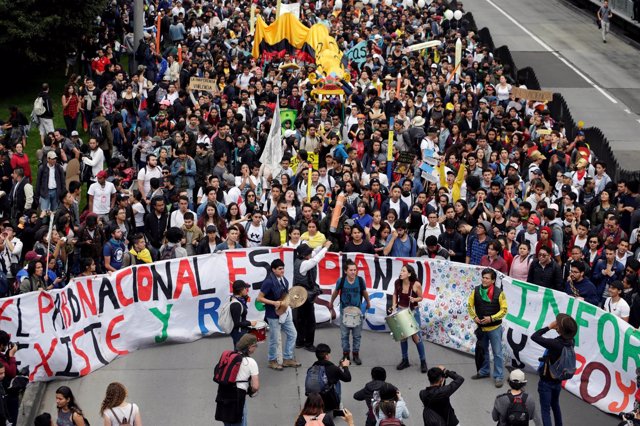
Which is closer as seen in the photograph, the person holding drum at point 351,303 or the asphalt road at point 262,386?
the asphalt road at point 262,386

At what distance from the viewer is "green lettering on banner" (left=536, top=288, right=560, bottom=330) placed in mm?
14250

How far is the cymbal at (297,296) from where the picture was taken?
46.2 ft

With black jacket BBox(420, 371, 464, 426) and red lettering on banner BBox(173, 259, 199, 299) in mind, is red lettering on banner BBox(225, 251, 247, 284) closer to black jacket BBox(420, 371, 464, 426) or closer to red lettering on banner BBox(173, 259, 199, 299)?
red lettering on banner BBox(173, 259, 199, 299)

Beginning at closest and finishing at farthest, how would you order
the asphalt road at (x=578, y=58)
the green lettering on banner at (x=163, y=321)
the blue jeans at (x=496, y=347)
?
the blue jeans at (x=496, y=347) < the green lettering on banner at (x=163, y=321) < the asphalt road at (x=578, y=58)

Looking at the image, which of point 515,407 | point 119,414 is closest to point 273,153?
point 515,407

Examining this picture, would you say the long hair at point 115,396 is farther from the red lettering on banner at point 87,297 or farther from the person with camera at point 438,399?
the red lettering on banner at point 87,297

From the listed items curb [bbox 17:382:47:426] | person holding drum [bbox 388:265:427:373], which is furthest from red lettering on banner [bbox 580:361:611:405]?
curb [bbox 17:382:47:426]

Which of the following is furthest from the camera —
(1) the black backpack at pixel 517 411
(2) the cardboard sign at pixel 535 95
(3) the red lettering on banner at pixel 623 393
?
(2) the cardboard sign at pixel 535 95

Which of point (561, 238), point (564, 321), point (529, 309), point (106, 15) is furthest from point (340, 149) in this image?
point (106, 15)

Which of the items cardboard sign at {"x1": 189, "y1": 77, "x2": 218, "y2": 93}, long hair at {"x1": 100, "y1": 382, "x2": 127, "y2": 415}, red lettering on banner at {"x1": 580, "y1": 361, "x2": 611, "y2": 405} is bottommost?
red lettering on banner at {"x1": 580, "y1": 361, "x2": 611, "y2": 405}

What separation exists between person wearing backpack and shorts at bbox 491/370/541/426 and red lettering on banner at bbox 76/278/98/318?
A: 17.5 ft

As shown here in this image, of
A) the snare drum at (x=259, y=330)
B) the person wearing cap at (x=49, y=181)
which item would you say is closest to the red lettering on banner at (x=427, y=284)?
the snare drum at (x=259, y=330)

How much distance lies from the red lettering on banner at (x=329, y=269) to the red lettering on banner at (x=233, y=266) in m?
1.02

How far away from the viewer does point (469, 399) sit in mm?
13633
